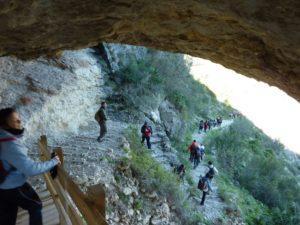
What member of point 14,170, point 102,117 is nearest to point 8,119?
point 14,170

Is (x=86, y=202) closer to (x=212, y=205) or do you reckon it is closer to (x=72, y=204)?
(x=72, y=204)

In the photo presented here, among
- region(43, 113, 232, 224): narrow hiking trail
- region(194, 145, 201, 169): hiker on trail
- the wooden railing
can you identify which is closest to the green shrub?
region(43, 113, 232, 224): narrow hiking trail

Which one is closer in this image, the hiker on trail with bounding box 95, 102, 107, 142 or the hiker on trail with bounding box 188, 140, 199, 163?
the hiker on trail with bounding box 95, 102, 107, 142

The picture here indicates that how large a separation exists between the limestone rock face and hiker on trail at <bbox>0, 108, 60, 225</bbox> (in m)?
1.98

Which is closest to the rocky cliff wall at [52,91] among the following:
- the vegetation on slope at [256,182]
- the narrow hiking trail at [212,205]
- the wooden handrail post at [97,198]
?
the narrow hiking trail at [212,205]

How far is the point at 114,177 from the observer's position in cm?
1045

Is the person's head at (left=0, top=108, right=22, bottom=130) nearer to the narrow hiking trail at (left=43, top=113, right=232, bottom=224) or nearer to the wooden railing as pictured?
the wooden railing

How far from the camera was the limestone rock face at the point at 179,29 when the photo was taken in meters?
4.34

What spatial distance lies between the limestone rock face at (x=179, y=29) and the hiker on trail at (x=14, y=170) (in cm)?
198

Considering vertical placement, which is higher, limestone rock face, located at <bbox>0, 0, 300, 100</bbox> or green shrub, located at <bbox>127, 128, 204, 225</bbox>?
limestone rock face, located at <bbox>0, 0, 300, 100</bbox>

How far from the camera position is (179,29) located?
6.20 metres

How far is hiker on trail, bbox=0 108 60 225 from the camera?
11.2 ft

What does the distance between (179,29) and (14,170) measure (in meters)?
3.82

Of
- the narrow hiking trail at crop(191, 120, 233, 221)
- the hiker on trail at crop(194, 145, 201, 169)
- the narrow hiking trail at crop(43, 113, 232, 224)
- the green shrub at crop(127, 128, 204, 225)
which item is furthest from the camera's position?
the hiker on trail at crop(194, 145, 201, 169)
